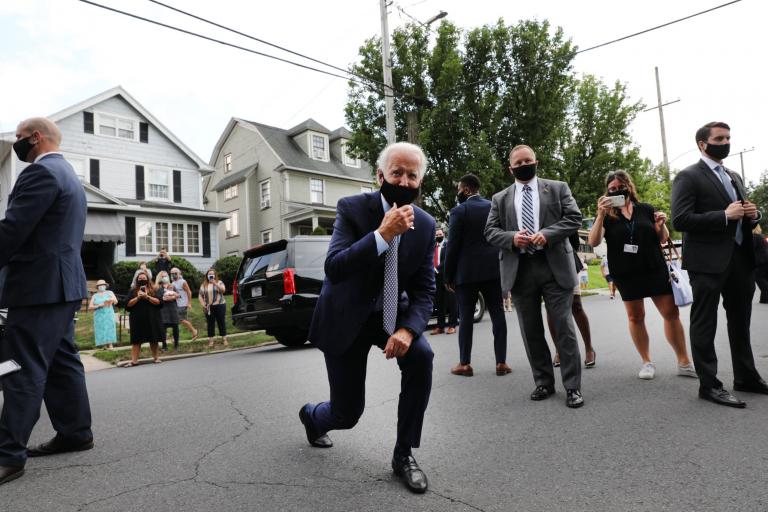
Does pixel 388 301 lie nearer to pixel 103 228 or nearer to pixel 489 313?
pixel 489 313

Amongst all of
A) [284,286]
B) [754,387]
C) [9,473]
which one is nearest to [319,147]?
[284,286]

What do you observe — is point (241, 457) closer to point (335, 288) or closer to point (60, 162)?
point (335, 288)

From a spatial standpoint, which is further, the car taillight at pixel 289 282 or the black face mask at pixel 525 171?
the car taillight at pixel 289 282

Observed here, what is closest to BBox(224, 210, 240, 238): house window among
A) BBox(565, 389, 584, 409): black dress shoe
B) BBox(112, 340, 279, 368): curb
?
BBox(112, 340, 279, 368): curb

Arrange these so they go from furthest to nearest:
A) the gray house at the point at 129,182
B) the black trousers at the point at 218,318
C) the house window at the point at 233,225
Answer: the house window at the point at 233,225
the gray house at the point at 129,182
the black trousers at the point at 218,318

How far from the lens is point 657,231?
Answer: 498cm

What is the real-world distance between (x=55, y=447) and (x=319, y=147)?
31671 mm

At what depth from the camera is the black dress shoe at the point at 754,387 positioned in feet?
13.6

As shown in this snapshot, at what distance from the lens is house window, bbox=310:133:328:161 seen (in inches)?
1331

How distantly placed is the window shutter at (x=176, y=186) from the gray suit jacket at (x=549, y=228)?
83.4ft

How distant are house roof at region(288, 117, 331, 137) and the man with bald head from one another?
101 ft

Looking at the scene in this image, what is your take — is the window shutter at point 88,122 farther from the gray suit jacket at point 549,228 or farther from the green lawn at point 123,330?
the gray suit jacket at point 549,228

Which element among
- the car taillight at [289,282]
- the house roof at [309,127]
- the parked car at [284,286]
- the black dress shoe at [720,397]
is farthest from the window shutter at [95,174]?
the black dress shoe at [720,397]

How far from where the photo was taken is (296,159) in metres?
32.1
